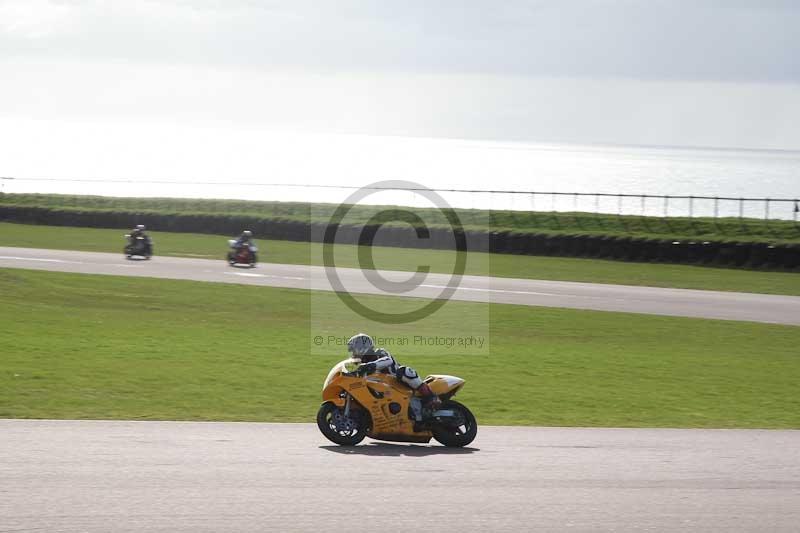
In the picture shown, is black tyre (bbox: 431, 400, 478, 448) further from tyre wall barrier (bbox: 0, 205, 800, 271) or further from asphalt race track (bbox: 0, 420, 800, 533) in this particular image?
tyre wall barrier (bbox: 0, 205, 800, 271)

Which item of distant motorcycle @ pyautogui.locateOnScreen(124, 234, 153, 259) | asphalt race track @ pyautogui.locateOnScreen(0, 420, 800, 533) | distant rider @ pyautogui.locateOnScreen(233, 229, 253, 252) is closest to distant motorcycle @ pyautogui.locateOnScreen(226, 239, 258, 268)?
distant rider @ pyautogui.locateOnScreen(233, 229, 253, 252)

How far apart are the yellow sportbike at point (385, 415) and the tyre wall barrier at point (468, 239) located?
33170 mm

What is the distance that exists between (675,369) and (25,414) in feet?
42.6

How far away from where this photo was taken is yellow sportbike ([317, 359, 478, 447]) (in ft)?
39.6

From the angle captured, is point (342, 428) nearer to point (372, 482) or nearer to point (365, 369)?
point (365, 369)

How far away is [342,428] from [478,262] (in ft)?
104

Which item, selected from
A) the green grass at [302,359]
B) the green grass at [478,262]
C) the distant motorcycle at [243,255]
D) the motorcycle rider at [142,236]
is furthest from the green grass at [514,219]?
the green grass at [302,359]

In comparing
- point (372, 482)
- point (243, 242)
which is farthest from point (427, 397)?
point (243, 242)

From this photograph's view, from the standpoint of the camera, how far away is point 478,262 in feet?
142

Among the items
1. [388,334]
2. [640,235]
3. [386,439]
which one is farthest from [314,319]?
[640,235]

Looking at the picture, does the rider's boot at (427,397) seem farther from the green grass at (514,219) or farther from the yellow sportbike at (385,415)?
the green grass at (514,219)

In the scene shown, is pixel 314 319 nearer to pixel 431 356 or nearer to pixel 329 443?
pixel 431 356

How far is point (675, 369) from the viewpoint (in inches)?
834

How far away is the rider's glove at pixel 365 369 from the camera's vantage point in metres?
12.2
